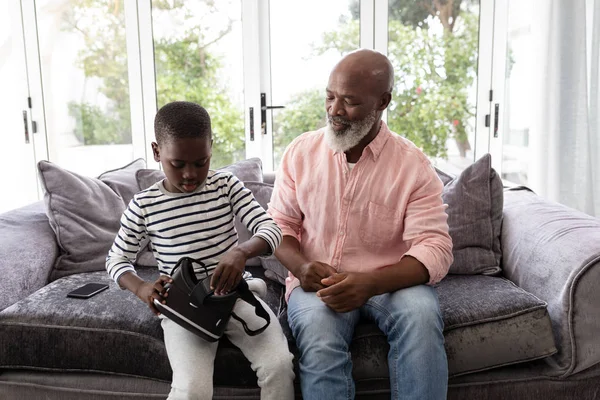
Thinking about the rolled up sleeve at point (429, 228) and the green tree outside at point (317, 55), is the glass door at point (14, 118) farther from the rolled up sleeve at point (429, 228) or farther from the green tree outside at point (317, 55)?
the rolled up sleeve at point (429, 228)

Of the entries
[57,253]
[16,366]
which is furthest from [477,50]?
[16,366]

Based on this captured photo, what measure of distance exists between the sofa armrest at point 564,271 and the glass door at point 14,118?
3128 mm

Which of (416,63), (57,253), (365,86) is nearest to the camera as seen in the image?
(365,86)

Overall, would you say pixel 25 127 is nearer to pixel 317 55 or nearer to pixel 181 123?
pixel 317 55

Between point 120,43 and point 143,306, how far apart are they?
238 cm

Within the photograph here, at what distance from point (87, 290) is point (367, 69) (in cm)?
113

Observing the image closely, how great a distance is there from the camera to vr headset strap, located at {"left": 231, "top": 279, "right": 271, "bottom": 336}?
4.73 feet

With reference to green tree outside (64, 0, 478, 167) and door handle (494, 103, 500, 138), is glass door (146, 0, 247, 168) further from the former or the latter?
door handle (494, 103, 500, 138)

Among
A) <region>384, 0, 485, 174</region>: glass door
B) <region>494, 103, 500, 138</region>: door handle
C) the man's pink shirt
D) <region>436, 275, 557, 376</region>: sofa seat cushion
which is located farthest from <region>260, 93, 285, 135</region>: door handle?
<region>436, 275, 557, 376</region>: sofa seat cushion

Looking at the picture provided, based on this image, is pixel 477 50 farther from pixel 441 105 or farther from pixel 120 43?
pixel 120 43

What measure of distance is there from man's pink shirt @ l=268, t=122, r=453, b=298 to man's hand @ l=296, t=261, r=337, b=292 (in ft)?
0.32

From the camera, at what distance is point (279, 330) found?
1.52m

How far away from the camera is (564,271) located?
1.64m

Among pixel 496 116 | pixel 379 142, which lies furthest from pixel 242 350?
pixel 496 116
